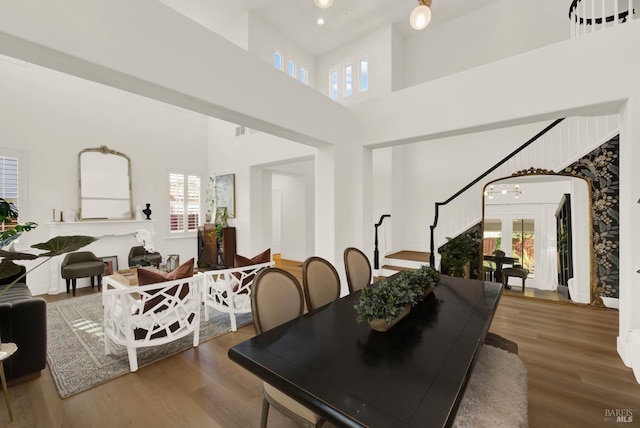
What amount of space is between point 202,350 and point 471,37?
7.34 meters

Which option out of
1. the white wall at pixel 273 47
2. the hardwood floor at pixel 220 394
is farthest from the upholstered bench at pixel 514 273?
the white wall at pixel 273 47

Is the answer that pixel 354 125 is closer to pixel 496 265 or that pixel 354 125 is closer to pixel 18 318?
pixel 496 265

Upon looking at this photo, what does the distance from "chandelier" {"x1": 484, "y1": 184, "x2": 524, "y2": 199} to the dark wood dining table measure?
332cm

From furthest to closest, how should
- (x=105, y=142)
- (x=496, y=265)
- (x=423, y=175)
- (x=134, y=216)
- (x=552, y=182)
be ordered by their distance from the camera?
(x=423, y=175), (x=134, y=216), (x=105, y=142), (x=496, y=265), (x=552, y=182)

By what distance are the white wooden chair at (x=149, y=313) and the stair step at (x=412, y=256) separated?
3923mm

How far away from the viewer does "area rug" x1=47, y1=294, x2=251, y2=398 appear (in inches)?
88.4

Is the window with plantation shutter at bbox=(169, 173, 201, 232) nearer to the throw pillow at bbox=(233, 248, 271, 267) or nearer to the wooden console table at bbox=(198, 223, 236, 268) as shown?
the wooden console table at bbox=(198, 223, 236, 268)

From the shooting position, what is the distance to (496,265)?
4352mm

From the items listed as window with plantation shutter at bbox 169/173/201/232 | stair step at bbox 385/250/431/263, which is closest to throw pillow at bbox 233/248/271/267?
stair step at bbox 385/250/431/263

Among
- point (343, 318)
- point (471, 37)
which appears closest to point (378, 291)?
point (343, 318)

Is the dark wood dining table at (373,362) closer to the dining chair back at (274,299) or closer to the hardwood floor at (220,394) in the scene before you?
the dining chair back at (274,299)

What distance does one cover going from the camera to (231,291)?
10.1ft

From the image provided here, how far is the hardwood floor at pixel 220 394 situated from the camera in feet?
5.88

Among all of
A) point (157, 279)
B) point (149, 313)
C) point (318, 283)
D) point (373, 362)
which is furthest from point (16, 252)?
point (373, 362)
